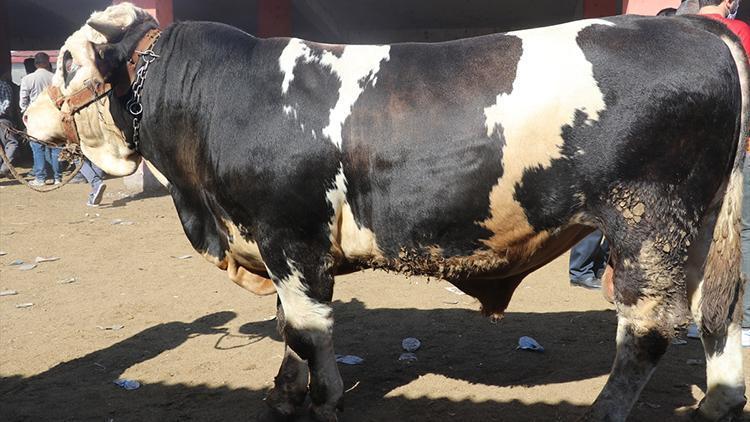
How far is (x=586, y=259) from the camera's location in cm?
565

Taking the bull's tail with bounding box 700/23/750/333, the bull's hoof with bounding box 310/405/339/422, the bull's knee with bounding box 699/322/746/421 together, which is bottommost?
the bull's hoof with bounding box 310/405/339/422

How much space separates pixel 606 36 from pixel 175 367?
3072mm

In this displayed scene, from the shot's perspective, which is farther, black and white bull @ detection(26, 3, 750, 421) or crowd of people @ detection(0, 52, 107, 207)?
crowd of people @ detection(0, 52, 107, 207)

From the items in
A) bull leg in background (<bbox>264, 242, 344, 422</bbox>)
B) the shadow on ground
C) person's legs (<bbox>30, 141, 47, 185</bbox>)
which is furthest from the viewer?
person's legs (<bbox>30, 141, 47, 185</bbox>)

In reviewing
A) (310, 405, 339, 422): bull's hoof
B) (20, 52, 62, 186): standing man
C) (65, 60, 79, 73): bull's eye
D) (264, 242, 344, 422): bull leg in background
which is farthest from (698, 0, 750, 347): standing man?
(20, 52, 62, 186): standing man

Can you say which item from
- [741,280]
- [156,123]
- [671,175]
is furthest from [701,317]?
[156,123]

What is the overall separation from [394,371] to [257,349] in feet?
3.10

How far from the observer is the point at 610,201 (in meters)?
2.78

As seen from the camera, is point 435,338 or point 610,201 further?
point 435,338

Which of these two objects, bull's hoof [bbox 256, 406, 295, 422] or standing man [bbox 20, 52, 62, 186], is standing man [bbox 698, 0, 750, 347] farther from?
standing man [bbox 20, 52, 62, 186]

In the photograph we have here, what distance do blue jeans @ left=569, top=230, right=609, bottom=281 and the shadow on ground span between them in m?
0.63

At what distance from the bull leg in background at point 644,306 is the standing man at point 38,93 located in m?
9.64

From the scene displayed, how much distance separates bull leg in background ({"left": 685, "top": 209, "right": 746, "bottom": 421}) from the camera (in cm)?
323

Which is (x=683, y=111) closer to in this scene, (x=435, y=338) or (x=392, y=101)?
(x=392, y=101)
